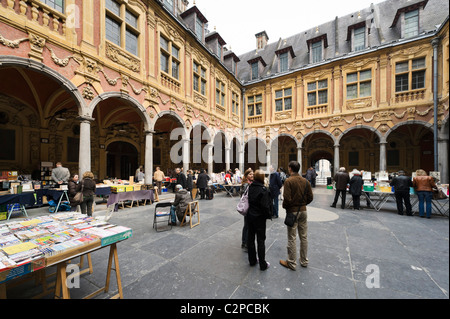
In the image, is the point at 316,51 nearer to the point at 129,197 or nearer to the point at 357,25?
the point at 357,25

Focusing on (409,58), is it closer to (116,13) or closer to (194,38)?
(194,38)

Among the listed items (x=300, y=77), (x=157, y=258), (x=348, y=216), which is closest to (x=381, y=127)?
(x=300, y=77)

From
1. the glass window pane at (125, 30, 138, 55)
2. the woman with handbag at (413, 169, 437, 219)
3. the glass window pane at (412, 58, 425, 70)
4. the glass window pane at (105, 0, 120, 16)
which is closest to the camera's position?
the woman with handbag at (413, 169, 437, 219)

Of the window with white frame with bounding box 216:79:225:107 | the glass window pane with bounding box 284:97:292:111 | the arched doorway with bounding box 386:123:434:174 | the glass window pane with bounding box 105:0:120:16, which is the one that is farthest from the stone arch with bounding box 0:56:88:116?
the arched doorway with bounding box 386:123:434:174

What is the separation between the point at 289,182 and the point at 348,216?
173 inches

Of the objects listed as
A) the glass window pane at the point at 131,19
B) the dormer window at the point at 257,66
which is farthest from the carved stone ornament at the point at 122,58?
the dormer window at the point at 257,66

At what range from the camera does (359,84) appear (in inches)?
510

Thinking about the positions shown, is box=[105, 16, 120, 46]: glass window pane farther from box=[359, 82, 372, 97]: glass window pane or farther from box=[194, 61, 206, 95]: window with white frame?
box=[359, 82, 372, 97]: glass window pane

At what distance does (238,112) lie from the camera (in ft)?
56.7

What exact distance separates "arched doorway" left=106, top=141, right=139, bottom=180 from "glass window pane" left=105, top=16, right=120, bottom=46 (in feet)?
23.3

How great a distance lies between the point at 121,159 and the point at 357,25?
20.0 metres

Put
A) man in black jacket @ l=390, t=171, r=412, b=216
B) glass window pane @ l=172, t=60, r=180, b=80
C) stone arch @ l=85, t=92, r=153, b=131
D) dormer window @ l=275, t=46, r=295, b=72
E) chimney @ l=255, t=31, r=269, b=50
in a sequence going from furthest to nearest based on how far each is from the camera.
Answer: chimney @ l=255, t=31, r=269, b=50, dormer window @ l=275, t=46, r=295, b=72, glass window pane @ l=172, t=60, r=180, b=80, stone arch @ l=85, t=92, r=153, b=131, man in black jacket @ l=390, t=171, r=412, b=216

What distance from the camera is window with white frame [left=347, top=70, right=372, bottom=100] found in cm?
1278

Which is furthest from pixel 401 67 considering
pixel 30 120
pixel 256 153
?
pixel 30 120
